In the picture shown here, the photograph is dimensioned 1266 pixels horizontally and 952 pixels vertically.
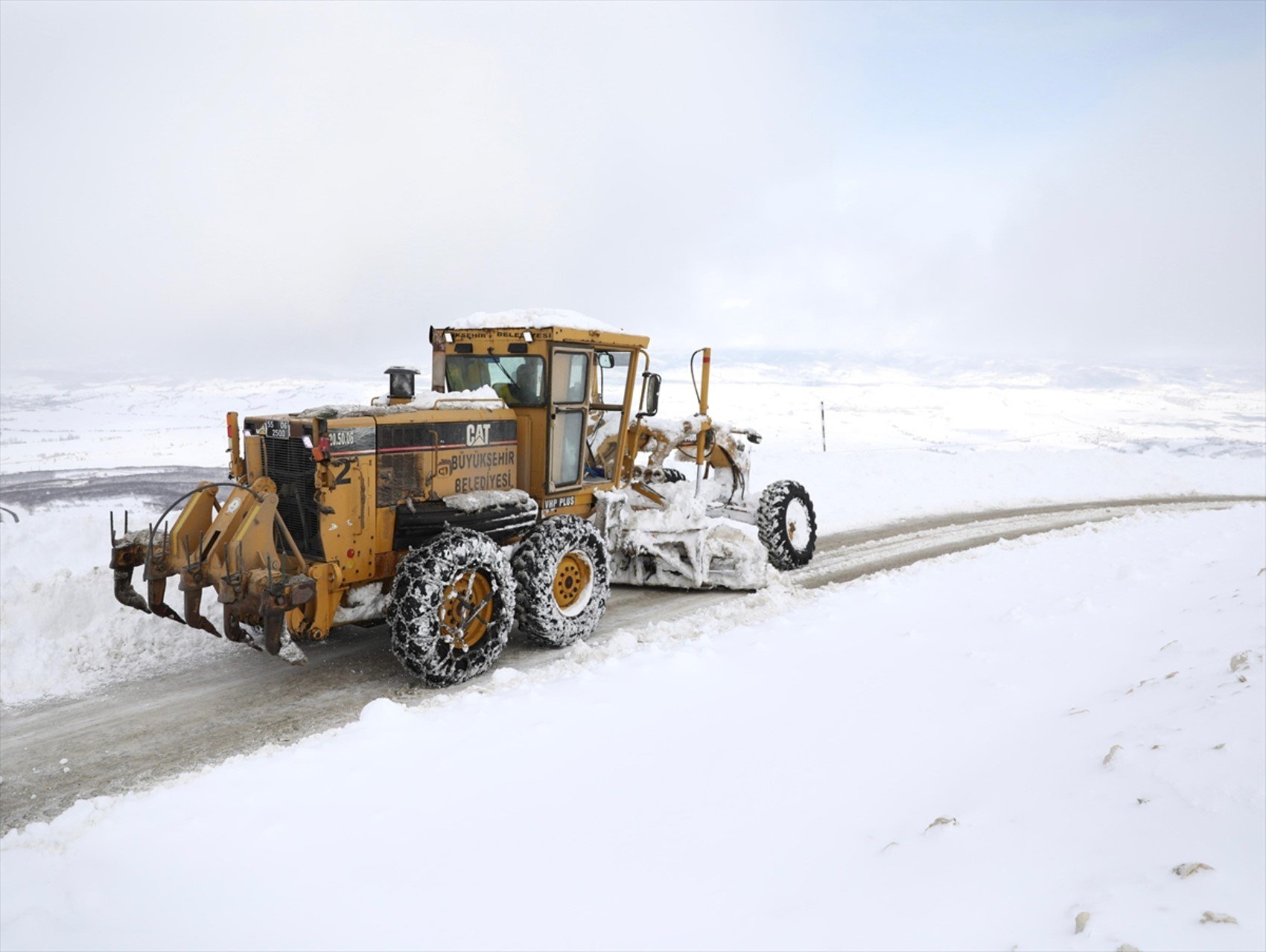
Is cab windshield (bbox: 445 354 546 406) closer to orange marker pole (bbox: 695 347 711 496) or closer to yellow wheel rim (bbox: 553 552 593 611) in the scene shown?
yellow wheel rim (bbox: 553 552 593 611)

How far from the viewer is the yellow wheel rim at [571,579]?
7.57m

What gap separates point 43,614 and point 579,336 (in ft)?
17.8

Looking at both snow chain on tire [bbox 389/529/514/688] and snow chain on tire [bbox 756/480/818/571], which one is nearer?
snow chain on tire [bbox 389/529/514/688]

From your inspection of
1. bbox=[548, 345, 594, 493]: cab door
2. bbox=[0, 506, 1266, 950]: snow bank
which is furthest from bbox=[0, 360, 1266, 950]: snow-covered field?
bbox=[548, 345, 594, 493]: cab door

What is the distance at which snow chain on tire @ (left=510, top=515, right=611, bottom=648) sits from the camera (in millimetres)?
7039

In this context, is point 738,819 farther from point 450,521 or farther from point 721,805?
point 450,521

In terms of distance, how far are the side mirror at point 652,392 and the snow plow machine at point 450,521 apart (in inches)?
0.7

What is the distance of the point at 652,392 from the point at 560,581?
8.25 feet

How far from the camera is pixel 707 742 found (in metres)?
4.92

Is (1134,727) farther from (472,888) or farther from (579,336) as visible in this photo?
(579,336)

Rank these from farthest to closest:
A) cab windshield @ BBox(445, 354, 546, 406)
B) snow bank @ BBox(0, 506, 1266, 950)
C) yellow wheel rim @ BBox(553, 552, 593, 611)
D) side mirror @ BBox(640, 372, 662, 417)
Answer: side mirror @ BBox(640, 372, 662, 417)
cab windshield @ BBox(445, 354, 546, 406)
yellow wheel rim @ BBox(553, 552, 593, 611)
snow bank @ BBox(0, 506, 1266, 950)

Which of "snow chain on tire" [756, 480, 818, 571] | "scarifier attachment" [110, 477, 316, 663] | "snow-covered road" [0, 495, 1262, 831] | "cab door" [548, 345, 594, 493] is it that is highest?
"cab door" [548, 345, 594, 493]

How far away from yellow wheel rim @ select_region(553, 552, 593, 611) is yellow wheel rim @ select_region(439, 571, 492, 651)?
2.93ft

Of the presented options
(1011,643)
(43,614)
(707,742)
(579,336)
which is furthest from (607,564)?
(43,614)
